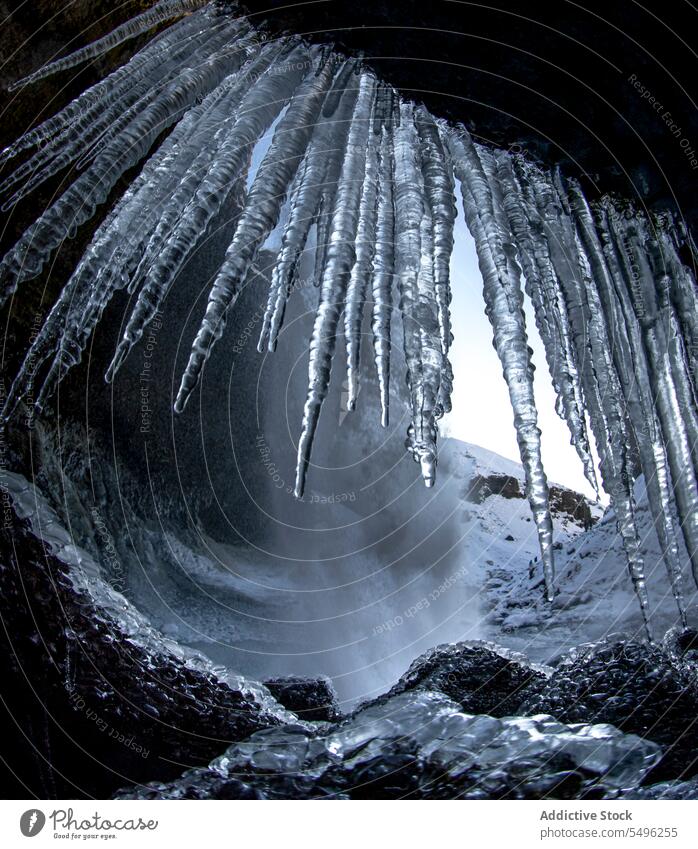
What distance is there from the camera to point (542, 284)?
0.65 metres

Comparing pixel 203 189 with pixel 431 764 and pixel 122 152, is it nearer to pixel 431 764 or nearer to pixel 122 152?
pixel 122 152

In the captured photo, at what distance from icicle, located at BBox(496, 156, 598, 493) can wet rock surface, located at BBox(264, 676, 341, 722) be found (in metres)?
0.77

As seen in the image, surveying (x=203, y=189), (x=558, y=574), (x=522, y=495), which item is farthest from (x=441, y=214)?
(x=522, y=495)

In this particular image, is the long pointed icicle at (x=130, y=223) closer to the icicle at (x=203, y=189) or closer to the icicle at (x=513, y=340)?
the icicle at (x=203, y=189)

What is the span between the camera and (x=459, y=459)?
8.20ft

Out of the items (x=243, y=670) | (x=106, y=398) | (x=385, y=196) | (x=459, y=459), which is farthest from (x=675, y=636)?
(x=459, y=459)

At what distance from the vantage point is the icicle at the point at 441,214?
1.75 ft

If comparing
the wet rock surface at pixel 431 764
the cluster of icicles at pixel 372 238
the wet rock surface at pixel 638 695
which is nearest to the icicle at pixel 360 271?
the cluster of icicles at pixel 372 238

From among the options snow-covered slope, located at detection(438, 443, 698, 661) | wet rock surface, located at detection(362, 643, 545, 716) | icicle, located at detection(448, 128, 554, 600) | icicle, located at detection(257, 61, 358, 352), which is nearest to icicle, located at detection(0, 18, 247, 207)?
icicle, located at detection(257, 61, 358, 352)

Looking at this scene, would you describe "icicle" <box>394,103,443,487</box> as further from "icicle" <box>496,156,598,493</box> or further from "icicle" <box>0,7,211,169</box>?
Answer: "icicle" <box>0,7,211,169</box>

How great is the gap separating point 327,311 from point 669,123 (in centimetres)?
41

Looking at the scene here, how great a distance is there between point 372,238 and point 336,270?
0.21 feet

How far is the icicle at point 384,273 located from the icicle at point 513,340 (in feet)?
0.28
